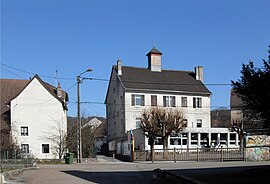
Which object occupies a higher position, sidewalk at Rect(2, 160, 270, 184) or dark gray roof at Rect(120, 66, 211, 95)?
dark gray roof at Rect(120, 66, 211, 95)

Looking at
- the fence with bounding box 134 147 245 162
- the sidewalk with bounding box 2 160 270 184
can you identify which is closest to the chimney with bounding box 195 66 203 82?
the fence with bounding box 134 147 245 162

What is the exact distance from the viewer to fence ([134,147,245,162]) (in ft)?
129

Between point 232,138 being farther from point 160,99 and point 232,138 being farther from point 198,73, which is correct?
point 198,73

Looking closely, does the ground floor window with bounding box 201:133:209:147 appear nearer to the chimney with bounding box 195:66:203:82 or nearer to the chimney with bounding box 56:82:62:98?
the chimney with bounding box 195:66:203:82

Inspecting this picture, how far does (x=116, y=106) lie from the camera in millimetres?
64875

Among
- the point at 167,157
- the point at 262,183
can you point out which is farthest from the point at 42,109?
the point at 262,183

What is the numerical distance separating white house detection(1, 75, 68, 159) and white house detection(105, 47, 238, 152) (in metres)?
9.64

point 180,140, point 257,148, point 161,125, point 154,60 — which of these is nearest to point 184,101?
point 154,60

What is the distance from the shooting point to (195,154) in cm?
4172

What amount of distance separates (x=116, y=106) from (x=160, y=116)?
20.0 m

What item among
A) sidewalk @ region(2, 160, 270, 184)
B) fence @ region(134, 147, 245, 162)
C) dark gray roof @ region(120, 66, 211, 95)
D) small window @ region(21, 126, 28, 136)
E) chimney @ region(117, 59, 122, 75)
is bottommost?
fence @ region(134, 147, 245, 162)

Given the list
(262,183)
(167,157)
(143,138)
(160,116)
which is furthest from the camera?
(143,138)

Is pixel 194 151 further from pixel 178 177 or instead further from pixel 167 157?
pixel 178 177

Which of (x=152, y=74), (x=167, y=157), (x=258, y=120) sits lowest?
(x=167, y=157)
